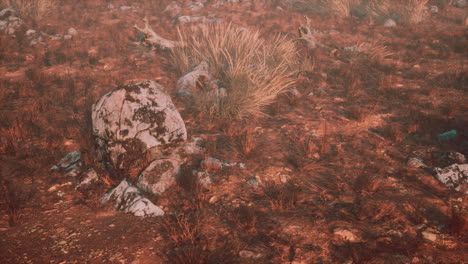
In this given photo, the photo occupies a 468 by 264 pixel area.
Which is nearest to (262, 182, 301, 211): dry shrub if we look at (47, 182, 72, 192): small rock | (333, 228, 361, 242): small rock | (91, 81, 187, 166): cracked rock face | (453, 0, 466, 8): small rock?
(333, 228, 361, 242): small rock

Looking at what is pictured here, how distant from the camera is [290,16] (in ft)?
36.4

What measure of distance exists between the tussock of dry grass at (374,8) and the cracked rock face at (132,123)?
31.6 ft

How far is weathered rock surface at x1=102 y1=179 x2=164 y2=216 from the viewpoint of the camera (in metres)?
2.81

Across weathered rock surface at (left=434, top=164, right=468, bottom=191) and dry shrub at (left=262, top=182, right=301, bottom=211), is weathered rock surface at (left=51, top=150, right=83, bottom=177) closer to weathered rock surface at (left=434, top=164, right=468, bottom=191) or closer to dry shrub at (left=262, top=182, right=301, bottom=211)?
dry shrub at (left=262, top=182, right=301, bottom=211)

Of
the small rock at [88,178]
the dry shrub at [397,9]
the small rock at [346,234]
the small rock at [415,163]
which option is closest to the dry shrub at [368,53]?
the dry shrub at [397,9]

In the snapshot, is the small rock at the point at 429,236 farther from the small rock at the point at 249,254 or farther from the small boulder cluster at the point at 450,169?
the small rock at the point at 249,254

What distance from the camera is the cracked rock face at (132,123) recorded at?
335 centimetres

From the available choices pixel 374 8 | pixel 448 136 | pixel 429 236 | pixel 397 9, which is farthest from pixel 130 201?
pixel 374 8

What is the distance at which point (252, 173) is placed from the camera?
3443 mm

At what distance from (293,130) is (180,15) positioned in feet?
28.2

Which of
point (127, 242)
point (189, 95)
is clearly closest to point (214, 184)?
point (127, 242)

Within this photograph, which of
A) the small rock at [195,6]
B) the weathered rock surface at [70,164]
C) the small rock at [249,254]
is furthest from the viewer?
the small rock at [195,6]

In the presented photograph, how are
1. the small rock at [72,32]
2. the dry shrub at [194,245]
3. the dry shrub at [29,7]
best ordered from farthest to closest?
the dry shrub at [29,7]
the small rock at [72,32]
the dry shrub at [194,245]

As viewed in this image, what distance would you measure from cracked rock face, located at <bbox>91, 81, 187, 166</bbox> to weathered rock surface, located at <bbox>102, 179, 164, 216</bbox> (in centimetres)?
41
